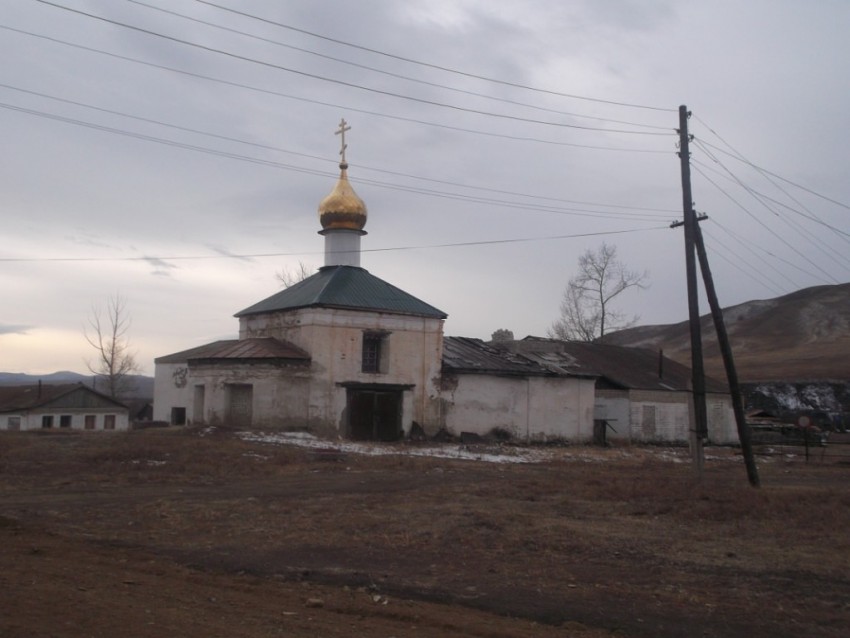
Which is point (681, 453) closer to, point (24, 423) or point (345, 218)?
point (345, 218)

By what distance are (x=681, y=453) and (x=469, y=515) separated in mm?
24338

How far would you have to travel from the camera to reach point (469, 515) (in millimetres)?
13773

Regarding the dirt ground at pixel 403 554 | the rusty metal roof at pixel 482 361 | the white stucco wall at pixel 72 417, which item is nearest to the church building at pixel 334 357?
the rusty metal roof at pixel 482 361

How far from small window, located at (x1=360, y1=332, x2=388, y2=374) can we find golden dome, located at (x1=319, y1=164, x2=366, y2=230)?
210 inches

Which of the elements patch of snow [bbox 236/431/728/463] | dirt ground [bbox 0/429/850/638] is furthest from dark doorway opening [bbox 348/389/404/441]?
dirt ground [bbox 0/429/850/638]

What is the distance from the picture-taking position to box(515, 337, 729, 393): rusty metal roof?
4078 centimetres

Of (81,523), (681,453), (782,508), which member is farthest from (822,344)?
(81,523)

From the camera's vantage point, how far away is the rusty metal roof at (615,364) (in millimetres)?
40781

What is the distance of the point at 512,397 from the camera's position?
36188 millimetres

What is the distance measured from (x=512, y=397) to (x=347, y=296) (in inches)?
323

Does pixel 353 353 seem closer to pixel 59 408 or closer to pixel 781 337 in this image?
pixel 59 408

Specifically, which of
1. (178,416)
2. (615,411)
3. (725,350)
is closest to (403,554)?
(725,350)

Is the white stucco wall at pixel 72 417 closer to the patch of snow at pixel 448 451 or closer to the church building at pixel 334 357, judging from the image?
the church building at pixel 334 357

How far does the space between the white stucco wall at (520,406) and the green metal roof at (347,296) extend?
3266 millimetres
